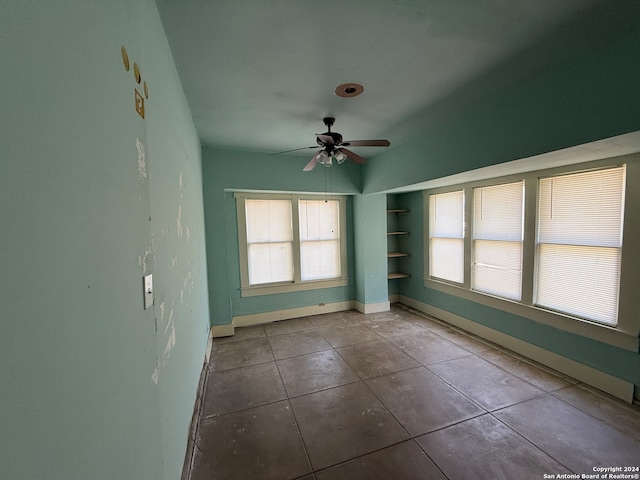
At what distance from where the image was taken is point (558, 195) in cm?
288

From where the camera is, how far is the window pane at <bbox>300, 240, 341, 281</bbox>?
4867 millimetres

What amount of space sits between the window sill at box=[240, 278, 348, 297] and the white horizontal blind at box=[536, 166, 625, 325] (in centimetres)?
301

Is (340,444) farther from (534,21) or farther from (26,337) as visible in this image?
(534,21)

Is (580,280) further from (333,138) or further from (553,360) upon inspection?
(333,138)

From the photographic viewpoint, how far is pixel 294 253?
15.6 ft

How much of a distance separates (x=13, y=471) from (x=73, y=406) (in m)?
0.18

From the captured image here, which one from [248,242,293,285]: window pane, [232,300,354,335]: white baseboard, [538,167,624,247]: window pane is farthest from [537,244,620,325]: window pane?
[248,242,293,285]: window pane

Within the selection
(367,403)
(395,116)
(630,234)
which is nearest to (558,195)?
(630,234)

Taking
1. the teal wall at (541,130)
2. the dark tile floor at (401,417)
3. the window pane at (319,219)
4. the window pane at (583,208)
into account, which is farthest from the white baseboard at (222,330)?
the window pane at (583,208)

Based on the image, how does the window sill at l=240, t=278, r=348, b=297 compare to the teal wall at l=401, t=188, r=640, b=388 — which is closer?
the teal wall at l=401, t=188, r=640, b=388

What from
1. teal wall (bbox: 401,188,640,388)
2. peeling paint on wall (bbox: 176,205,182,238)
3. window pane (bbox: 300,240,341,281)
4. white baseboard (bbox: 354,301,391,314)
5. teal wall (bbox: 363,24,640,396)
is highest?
teal wall (bbox: 363,24,640,396)

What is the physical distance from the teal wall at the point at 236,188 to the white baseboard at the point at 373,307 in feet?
3.16

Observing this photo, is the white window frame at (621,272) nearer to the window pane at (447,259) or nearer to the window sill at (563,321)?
the window sill at (563,321)

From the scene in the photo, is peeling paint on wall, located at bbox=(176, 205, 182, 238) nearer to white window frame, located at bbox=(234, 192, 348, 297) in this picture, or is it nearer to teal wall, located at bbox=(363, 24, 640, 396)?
white window frame, located at bbox=(234, 192, 348, 297)
